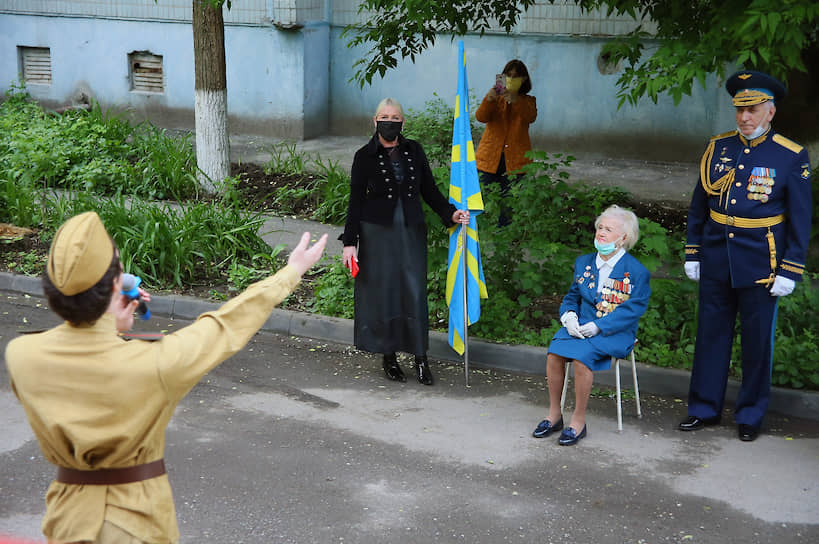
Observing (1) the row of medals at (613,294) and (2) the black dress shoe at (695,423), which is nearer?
(1) the row of medals at (613,294)

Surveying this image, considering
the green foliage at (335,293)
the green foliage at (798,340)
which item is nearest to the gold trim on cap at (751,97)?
the green foliage at (798,340)

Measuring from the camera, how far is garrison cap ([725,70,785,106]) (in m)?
5.37

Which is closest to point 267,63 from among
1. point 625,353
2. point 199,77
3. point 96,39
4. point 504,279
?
point 96,39

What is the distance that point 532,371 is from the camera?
6.85 m

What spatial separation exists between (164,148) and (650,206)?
5.88 metres

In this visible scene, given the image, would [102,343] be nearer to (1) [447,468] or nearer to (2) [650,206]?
(1) [447,468]

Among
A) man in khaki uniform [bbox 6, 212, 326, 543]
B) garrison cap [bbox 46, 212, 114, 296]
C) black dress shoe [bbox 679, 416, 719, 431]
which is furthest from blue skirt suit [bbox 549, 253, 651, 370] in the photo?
garrison cap [bbox 46, 212, 114, 296]

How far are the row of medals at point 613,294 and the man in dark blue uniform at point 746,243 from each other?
0.52m

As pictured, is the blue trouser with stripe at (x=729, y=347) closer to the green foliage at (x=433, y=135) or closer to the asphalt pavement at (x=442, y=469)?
the asphalt pavement at (x=442, y=469)

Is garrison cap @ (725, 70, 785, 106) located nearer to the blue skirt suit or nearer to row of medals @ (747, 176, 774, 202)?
row of medals @ (747, 176, 774, 202)

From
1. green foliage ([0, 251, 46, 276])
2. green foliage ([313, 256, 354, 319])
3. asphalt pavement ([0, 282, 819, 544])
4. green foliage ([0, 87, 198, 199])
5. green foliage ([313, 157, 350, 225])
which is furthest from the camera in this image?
green foliage ([0, 87, 198, 199])

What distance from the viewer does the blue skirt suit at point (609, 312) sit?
18.2ft

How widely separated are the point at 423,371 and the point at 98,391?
13.4ft

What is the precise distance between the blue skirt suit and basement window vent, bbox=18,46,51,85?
13.9 meters
